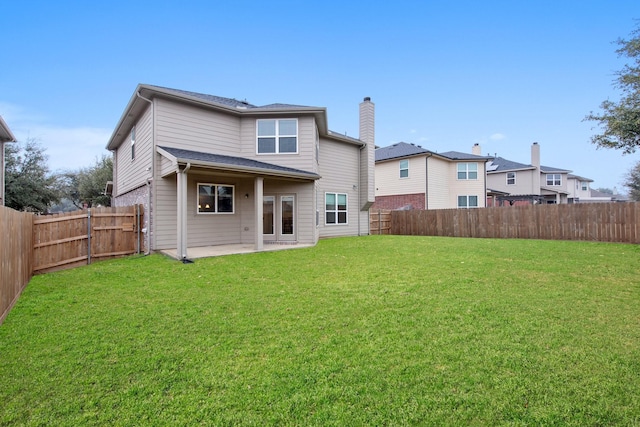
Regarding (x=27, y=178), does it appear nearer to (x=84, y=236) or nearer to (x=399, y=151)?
(x=84, y=236)

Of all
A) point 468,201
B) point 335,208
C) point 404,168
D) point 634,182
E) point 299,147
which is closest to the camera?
point 299,147

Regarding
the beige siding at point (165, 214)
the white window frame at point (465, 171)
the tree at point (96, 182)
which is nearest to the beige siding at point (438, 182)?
the white window frame at point (465, 171)

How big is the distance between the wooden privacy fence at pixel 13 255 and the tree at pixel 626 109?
16.0m

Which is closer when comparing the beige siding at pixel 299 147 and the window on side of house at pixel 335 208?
the beige siding at pixel 299 147

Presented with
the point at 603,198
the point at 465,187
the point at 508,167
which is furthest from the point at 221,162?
A: the point at 603,198

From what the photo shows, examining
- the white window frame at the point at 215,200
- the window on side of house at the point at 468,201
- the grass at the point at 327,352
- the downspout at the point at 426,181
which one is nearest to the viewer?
the grass at the point at 327,352

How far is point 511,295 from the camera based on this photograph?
502cm

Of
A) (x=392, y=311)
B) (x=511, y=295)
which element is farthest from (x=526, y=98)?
(x=392, y=311)

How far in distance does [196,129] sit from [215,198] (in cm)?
263

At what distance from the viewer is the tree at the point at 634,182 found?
30069mm

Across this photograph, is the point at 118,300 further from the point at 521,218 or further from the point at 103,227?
the point at 521,218

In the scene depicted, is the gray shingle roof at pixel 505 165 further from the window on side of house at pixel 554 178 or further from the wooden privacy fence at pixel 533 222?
the wooden privacy fence at pixel 533 222

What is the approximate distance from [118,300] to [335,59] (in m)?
16.8

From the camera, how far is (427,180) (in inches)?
833
